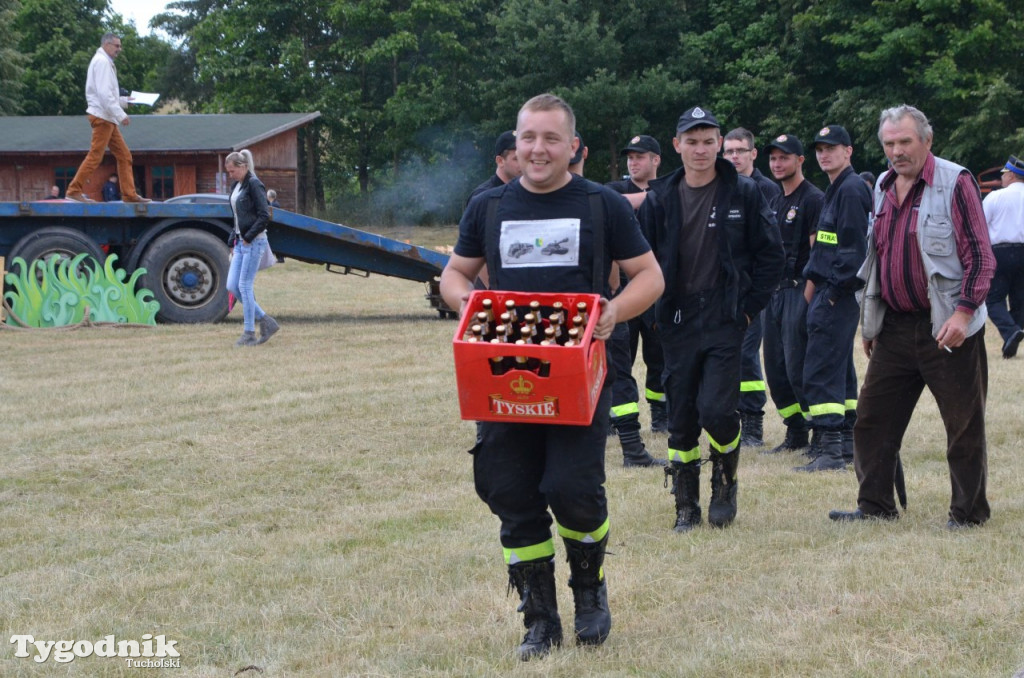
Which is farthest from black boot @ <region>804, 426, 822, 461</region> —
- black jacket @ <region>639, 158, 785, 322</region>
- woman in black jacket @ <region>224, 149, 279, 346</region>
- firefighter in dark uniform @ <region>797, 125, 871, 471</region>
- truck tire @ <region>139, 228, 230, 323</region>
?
truck tire @ <region>139, 228, 230, 323</region>

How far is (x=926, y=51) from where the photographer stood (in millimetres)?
36969

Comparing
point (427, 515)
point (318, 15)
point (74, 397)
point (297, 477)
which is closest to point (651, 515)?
point (427, 515)

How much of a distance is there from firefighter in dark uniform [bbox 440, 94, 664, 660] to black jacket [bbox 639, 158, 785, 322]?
1.79 m

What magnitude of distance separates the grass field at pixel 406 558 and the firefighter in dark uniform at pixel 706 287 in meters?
0.35

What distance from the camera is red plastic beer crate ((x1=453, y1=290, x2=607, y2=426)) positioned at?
381 centimetres

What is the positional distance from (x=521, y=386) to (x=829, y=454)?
166 inches

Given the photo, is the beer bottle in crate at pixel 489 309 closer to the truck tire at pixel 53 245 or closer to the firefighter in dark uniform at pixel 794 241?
the firefighter in dark uniform at pixel 794 241

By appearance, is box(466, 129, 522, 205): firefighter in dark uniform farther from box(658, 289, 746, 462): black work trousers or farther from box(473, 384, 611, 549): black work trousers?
box(473, 384, 611, 549): black work trousers

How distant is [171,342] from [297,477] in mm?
7325

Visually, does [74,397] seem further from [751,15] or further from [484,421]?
[751,15]

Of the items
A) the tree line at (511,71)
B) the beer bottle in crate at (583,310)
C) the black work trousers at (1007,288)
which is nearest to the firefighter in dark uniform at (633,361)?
the beer bottle in crate at (583,310)

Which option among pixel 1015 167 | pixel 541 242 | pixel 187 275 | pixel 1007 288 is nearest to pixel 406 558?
pixel 541 242

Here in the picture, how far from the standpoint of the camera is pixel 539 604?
430cm

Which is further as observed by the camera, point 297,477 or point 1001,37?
point 1001,37
